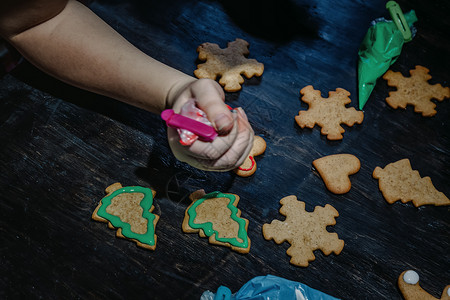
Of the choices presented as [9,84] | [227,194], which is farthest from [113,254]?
[9,84]

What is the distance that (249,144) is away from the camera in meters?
1.06

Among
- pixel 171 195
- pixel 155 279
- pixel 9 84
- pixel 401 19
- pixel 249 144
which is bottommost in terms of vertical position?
pixel 155 279

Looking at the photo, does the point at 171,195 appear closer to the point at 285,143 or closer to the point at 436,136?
the point at 285,143

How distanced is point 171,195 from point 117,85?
388 millimetres

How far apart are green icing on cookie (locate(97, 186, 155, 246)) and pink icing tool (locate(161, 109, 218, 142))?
1.20 feet

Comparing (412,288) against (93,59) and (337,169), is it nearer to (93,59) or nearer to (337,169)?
(337,169)

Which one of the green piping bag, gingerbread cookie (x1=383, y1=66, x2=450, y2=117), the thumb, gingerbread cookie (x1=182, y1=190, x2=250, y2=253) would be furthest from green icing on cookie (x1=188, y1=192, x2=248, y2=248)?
gingerbread cookie (x1=383, y1=66, x2=450, y2=117)

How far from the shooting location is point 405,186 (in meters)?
1.27

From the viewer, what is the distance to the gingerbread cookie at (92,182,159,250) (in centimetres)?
114

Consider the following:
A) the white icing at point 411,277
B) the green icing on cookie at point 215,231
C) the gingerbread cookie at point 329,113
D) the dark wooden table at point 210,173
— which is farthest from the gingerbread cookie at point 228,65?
the white icing at point 411,277

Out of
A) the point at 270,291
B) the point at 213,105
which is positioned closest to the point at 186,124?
the point at 213,105

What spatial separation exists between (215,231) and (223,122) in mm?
395

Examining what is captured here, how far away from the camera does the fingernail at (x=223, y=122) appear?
93 centimetres

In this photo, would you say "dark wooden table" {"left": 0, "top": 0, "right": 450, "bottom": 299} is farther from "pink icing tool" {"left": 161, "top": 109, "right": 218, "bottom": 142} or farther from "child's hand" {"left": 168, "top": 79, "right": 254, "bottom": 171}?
"pink icing tool" {"left": 161, "top": 109, "right": 218, "bottom": 142}
